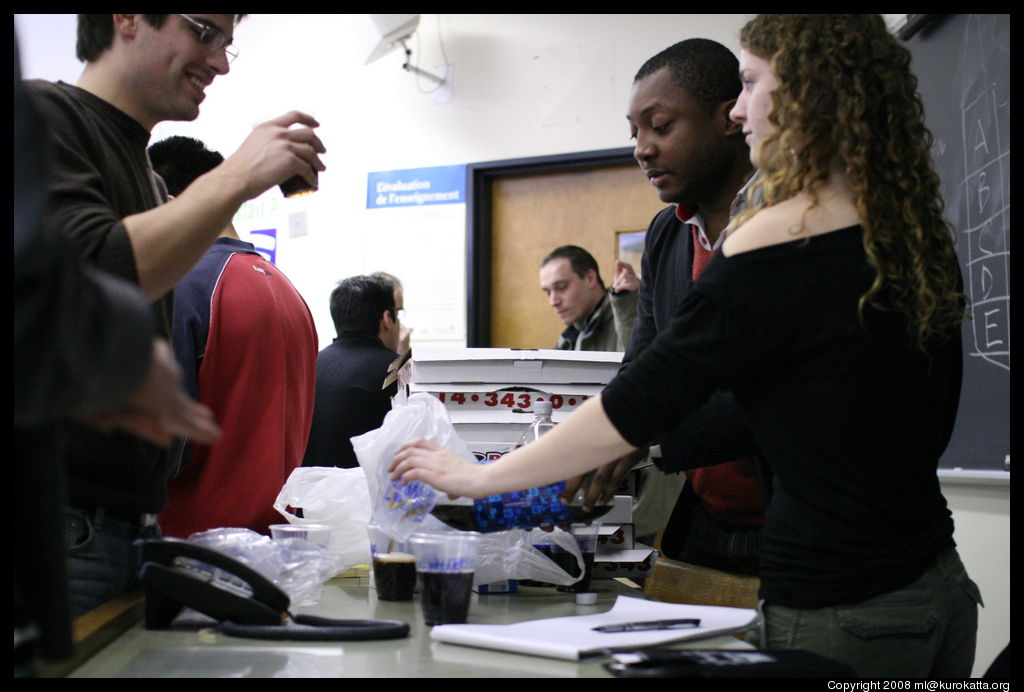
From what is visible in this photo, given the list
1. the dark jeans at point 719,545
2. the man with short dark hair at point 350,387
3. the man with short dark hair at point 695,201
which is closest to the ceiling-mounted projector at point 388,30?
the man with short dark hair at point 350,387

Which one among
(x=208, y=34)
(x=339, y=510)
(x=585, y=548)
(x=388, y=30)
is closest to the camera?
(x=208, y=34)

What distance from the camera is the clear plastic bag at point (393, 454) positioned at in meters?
1.26

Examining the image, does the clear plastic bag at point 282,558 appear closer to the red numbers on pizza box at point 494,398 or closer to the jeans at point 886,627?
the red numbers on pizza box at point 494,398

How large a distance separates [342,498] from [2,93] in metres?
1.08

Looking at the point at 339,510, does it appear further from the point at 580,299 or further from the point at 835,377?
the point at 580,299

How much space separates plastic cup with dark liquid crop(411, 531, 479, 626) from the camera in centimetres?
111

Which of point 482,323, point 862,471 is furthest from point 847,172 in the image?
point 482,323

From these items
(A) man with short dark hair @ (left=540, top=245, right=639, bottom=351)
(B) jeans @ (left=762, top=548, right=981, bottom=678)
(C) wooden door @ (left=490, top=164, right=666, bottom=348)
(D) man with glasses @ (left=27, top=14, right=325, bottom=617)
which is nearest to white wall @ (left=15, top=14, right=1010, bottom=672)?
(C) wooden door @ (left=490, top=164, right=666, bottom=348)

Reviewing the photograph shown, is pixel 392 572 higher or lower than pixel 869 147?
lower

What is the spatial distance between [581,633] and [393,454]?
0.42 metres

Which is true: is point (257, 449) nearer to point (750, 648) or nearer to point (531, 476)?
point (531, 476)

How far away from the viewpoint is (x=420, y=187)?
416cm

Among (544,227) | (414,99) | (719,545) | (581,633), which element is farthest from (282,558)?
(414,99)

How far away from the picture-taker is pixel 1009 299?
195 cm
